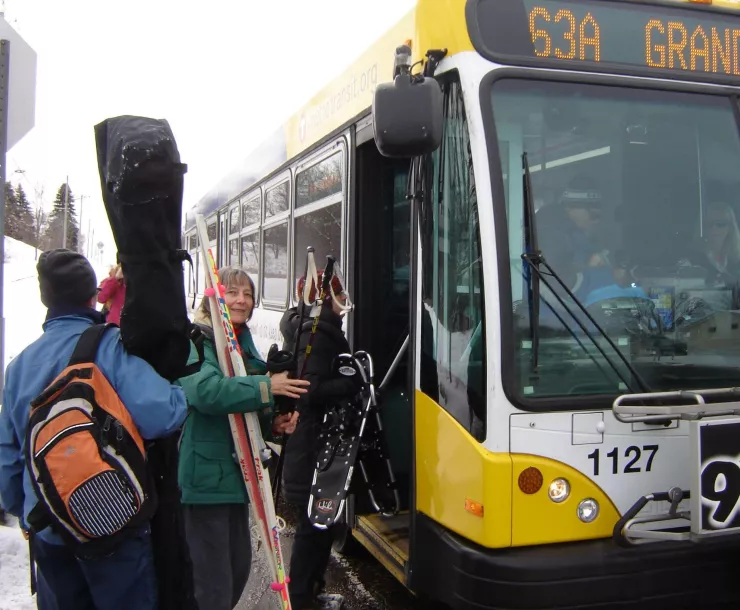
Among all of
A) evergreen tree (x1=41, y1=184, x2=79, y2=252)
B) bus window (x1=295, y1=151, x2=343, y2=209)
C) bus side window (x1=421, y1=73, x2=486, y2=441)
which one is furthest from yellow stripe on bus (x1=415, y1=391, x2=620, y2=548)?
evergreen tree (x1=41, y1=184, x2=79, y2=252)

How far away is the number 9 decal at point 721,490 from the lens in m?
2.76

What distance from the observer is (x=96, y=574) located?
223 cm

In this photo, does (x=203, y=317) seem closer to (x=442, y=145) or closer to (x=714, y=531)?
(x=442, y=145)

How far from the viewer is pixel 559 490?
9.52 feet

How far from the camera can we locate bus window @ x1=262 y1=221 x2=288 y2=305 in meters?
5.93

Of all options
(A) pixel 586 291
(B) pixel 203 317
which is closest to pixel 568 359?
(A) pixel 586 291

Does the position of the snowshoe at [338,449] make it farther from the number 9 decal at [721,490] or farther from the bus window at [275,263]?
the bus window at [275,263]

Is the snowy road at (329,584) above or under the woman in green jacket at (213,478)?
under

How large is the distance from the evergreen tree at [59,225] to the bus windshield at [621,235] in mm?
80603

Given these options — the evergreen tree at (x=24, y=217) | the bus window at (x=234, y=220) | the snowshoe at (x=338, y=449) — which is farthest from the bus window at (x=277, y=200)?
the evergreen tree at (x=24, y=217)

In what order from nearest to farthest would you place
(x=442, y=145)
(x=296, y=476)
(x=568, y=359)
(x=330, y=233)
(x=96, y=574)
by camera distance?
(x=96, y=574), (x=568, y=359), (x=442, y=145), (x=296, y=476), (x=330, y=233)

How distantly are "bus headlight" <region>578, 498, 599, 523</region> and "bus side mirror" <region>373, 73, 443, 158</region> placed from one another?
148 centimetres

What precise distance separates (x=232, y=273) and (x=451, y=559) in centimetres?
157

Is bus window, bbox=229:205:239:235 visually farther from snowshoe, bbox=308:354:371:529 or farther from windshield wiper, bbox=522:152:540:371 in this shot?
windshield wiper, bbox=522:152:540:371
